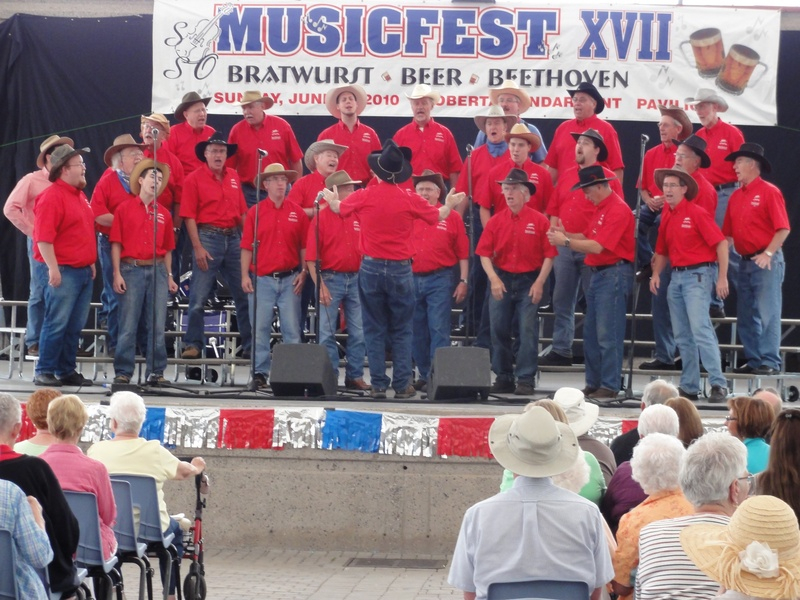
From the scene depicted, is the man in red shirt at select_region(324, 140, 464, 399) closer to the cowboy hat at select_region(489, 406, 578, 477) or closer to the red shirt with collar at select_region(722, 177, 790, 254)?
the red shirt with collar at select_region(722, 177, 790, 254)

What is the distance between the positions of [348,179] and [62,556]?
220 inches

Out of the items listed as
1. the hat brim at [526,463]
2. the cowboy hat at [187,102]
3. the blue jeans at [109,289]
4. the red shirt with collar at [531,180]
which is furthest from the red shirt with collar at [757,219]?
the hat brim at [526,463]

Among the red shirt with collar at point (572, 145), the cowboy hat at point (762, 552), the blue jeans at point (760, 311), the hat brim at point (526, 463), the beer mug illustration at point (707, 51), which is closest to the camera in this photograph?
the cowboy hat at point (762, 552)

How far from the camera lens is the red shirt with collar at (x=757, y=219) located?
9.08 m

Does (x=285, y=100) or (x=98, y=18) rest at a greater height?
(x=98, y=18)

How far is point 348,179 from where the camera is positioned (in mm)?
9750

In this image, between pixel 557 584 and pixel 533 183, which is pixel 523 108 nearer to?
pixel 533 183

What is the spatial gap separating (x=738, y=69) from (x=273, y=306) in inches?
214

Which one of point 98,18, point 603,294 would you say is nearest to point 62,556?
Answer: point 603,294

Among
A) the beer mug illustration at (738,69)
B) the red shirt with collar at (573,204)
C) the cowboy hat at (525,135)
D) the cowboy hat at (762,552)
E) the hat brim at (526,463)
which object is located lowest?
the cowboy hat at (762,552)

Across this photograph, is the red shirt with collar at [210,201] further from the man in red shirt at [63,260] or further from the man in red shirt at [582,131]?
the man in red shirt at [582,131]

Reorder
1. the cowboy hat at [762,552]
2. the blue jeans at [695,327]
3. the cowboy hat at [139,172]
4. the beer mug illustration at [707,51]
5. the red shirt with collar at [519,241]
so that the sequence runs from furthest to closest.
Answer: the beer mug illustration at [707,51] < the cowboy hat at [139,172] < the red shirt with collar at [519,241] < the blue jeans at [695,327] < the cowboy hat at [762,552]

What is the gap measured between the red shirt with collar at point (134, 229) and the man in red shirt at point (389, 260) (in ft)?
5.04

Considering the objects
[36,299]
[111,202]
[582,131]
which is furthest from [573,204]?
[36,299]
